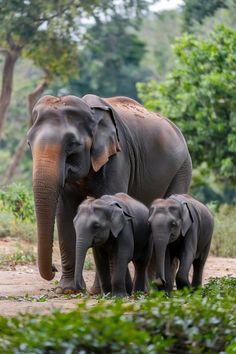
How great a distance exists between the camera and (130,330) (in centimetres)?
651

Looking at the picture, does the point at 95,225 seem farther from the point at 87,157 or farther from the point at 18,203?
the point at 18,203

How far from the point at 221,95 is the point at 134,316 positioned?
1778 cm

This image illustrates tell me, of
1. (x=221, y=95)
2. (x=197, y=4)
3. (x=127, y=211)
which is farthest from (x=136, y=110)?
(x=197, y=4)

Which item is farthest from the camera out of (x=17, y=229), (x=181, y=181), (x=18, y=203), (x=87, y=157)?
(x=18, y=203)

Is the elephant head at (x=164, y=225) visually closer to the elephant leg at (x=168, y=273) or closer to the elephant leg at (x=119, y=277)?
the elephant leg at (x=168, y=273)

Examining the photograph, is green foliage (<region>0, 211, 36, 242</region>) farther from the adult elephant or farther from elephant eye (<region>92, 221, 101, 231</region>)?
elephant eye (<region>92, 221, 101, 231</region>)

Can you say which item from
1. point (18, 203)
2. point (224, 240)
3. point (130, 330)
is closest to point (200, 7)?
point (18, 203)

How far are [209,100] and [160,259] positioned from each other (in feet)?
45.9

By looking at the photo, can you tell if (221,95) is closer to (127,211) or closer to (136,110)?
(136,110)

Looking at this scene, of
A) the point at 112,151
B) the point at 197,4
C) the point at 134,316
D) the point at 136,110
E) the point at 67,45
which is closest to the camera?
the point at 134,316

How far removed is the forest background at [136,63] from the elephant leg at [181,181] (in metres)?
4.54

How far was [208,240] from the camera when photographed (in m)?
12.6

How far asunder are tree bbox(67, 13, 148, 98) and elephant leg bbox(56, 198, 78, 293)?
22846 mm

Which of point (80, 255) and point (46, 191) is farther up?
point (46, 191)
